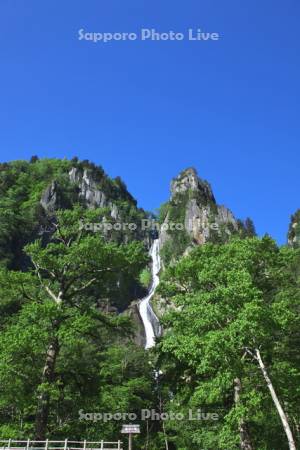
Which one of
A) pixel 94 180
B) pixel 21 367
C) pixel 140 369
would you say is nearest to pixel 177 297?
pixel 21 367

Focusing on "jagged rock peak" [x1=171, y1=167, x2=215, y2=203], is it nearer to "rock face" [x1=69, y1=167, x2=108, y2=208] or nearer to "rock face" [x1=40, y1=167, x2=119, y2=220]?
"rock face" [x1=40, y1=167, x2=119, y2=220]

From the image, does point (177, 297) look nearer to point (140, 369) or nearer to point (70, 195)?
point (140, 369)

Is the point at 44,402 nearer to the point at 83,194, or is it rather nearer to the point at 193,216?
the point at 193,216

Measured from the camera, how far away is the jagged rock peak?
14012cm

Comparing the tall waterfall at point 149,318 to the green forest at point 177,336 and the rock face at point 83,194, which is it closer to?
the rock face at point 83,194

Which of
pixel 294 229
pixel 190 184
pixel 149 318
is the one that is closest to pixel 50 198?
pixel 149 318

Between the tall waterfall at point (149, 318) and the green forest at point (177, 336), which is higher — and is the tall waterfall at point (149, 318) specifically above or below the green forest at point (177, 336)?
above

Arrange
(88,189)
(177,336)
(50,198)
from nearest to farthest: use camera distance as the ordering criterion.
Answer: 1. (177,336)
2. (50,198)
3. (88,189)

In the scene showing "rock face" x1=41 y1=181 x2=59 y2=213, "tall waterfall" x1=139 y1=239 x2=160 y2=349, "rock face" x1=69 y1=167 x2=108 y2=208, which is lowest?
"tall waterfall" x1=139 y1=239 x2=160 y2=349

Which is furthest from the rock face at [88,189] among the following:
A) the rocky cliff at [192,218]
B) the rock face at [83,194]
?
the rocky cliff at [192,218]

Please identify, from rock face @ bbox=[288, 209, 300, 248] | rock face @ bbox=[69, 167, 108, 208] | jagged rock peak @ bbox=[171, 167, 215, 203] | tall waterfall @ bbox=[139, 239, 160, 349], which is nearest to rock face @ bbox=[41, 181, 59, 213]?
rock face @ bbox=[69, 167, 108, 208]

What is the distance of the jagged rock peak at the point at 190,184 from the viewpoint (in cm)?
14012

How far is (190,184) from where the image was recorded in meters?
142

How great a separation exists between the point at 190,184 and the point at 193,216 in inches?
762
